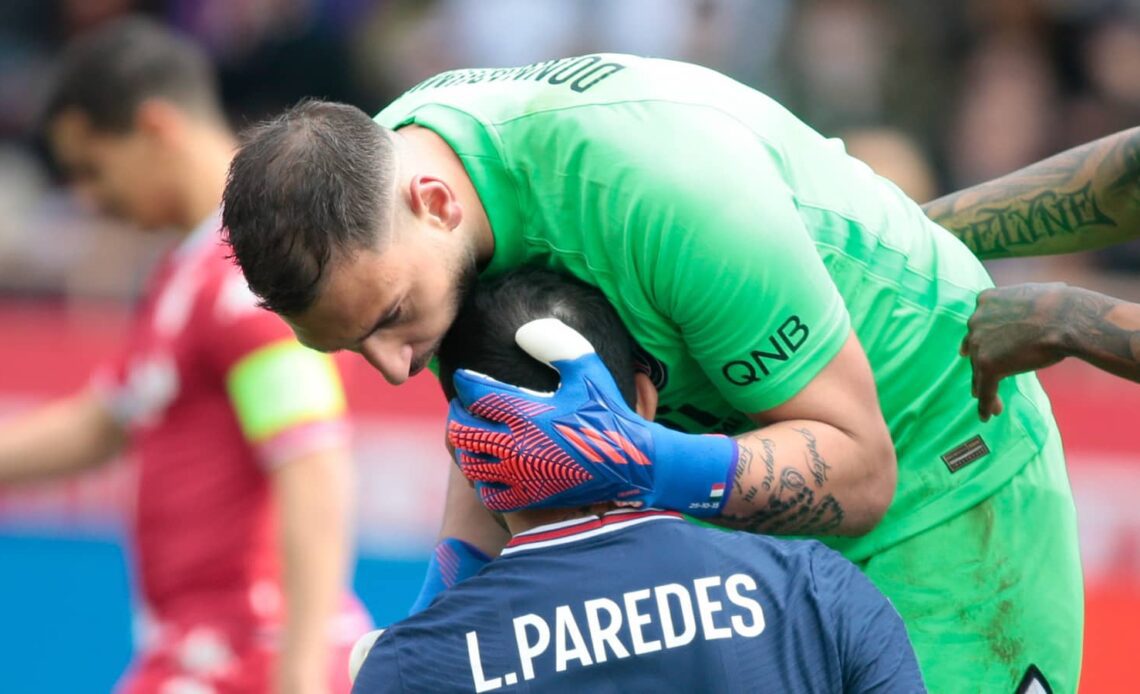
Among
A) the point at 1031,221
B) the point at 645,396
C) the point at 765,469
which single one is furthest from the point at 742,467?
the point at 1031,221

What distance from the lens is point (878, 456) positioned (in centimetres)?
258

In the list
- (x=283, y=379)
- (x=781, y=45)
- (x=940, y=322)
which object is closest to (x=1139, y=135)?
(x=940, y=322)

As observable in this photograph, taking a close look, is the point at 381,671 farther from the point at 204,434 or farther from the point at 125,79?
the point at 125,79

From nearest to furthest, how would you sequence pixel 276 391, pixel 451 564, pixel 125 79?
1. pixel 451 564
2. pixel 276 391
3. pixel 125 79

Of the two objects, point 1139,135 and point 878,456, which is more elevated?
point 1139,135

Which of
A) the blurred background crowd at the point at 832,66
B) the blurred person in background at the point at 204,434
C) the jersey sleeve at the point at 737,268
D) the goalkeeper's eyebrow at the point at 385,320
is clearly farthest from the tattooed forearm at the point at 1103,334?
the blurred background crowd at the point at 832,66

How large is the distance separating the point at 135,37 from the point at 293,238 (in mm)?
2339

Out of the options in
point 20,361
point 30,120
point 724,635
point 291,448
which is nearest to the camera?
point 724,635

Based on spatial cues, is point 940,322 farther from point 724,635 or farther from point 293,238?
point 293,238

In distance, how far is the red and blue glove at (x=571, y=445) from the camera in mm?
2377

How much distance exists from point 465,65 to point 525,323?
242 inches

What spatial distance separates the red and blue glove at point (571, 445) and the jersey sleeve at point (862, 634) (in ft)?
0.67

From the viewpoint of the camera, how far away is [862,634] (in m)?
2.40

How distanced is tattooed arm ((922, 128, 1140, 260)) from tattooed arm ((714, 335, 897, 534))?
0.68 meters
